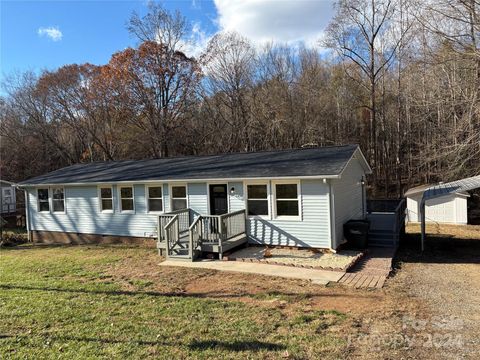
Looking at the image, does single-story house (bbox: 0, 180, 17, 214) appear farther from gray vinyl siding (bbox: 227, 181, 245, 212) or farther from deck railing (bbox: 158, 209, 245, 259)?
gray vinyl siding (bbox: 227, 181, 245, 212)

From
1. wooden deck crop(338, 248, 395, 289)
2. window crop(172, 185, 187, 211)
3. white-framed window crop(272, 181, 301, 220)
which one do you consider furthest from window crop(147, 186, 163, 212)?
wooden deck crop(338, 248, 395, 289)

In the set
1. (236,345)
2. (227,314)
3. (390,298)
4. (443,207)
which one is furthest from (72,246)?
(443,207)

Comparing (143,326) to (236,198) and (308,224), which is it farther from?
(236,198)

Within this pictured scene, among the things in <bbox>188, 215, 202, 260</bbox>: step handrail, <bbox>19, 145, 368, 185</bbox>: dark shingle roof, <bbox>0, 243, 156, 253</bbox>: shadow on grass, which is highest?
<bbox>19, 145, 368, 185</bbox>: dark shingle roof

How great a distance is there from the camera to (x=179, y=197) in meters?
13.7

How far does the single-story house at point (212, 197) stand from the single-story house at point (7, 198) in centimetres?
1444

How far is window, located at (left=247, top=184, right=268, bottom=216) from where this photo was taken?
12.1 m

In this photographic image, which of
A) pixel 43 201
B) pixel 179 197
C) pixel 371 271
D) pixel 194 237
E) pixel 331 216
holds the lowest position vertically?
pixel 371 271

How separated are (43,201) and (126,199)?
205 inches

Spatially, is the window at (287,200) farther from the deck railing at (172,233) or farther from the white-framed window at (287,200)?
the deck railing at (172,233)

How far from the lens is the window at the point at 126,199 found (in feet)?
48.4

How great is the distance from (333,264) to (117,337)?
616cm

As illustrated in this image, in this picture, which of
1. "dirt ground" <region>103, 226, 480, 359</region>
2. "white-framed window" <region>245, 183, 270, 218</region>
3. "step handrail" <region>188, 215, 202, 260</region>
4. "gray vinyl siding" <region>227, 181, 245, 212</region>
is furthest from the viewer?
"gray vinyl siding" <region>227, 181, 245, 212</region>

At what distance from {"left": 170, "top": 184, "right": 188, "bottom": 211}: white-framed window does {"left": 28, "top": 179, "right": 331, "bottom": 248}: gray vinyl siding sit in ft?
0.71
